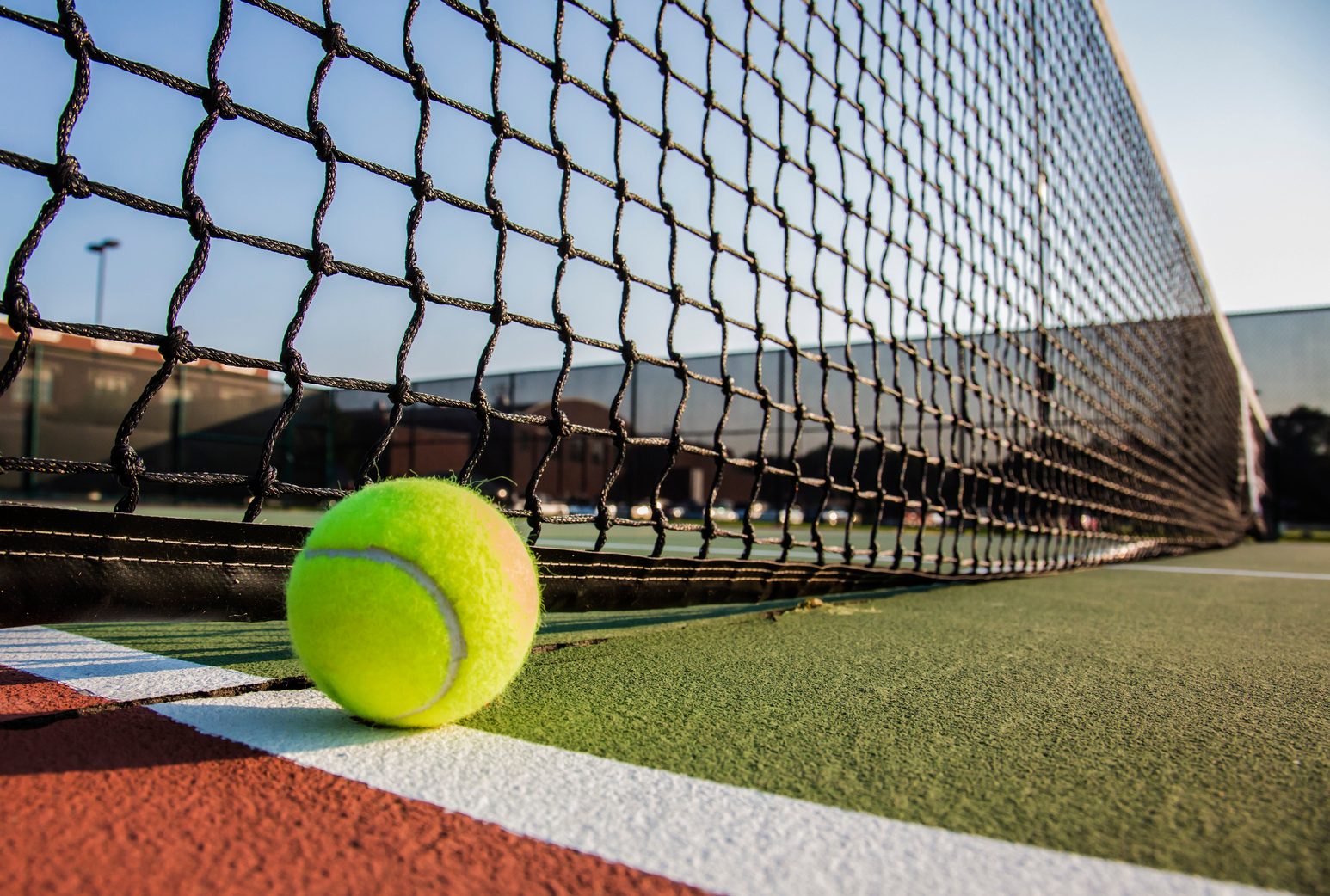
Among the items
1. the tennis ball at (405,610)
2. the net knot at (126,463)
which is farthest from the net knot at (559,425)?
the net knot at (126,463)

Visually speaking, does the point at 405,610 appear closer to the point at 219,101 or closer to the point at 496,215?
the point at 219,101

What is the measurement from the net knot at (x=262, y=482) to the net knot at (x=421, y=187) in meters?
0.47

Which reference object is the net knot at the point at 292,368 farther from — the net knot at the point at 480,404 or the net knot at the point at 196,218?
the net knot at the point at 480,404

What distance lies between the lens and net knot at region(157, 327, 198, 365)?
92cm

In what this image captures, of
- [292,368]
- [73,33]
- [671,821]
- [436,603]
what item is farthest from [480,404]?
[671,821]

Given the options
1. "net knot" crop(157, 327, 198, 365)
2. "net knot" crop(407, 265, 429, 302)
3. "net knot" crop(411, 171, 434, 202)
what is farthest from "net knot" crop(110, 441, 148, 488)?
"net knot" crop(411, 171, 434, 202)

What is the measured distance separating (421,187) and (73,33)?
45 cm

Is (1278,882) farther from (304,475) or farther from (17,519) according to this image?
(304,475)

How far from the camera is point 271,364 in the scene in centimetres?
104

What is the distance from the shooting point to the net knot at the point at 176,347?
3.03ft

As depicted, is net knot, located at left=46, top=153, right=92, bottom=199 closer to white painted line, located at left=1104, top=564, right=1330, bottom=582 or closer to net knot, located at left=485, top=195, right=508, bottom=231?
net knot, located at left=485, top=195, right=508, bottom=231

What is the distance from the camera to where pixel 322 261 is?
1109 mm

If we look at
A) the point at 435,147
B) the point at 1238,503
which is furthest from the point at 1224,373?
the point at 435,147

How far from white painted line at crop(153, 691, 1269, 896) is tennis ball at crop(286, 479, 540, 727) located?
52mm
